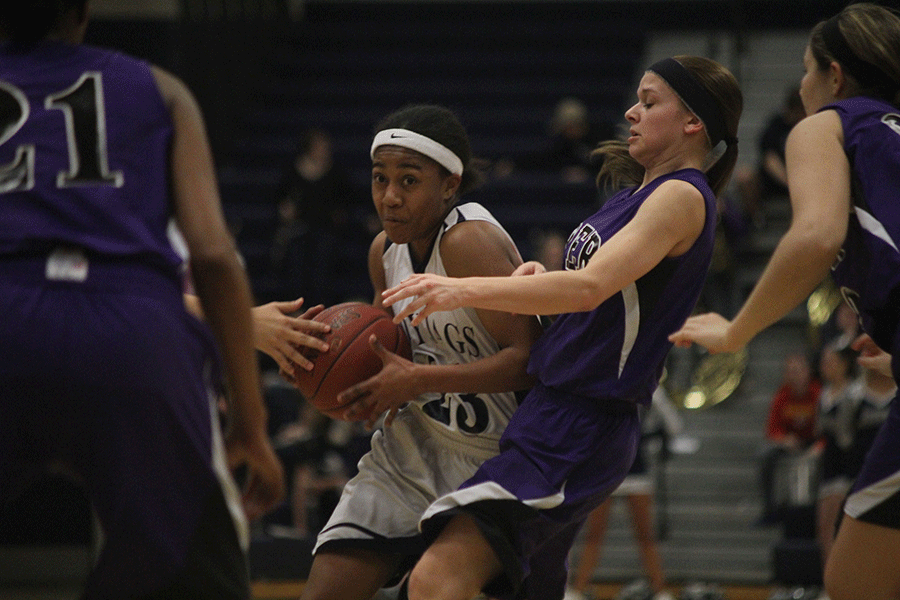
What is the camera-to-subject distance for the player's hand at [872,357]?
3.20 metres

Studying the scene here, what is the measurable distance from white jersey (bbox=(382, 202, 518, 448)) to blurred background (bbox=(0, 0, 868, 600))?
4.54 meters

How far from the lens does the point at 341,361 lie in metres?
3.34

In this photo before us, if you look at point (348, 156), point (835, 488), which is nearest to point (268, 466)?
point (835, 488)

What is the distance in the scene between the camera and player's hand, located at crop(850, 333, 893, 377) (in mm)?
3199

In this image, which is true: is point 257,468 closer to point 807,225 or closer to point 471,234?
point 471,234

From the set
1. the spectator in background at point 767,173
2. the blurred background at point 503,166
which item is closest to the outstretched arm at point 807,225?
the blurred background at point 503,166

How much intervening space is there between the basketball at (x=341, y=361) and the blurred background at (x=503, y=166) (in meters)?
4.78

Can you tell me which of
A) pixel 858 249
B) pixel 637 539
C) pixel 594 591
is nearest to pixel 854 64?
pixel 858 249

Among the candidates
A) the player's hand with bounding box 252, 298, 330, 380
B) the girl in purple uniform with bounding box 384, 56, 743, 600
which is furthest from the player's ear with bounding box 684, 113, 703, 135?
the player's hand with bounding box 252, 298, 330, 380

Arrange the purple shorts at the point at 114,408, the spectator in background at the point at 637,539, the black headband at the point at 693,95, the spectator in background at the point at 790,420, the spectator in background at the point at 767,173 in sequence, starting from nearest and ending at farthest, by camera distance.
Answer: the purple shorts at the point at 114,408 < the black headband at the point at 693,95 < the spectator in background at the point at 637,539 < the spectator in background at the point at 790,420 < the spectator in background at the point at 767,173

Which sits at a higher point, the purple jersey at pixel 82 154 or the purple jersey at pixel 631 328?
the purple jersey at pixel 82 154

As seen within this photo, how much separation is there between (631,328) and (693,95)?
0.68m

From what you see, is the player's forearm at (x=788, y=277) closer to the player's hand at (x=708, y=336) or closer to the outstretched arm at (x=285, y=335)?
the player's hand at (x=708, y=336)

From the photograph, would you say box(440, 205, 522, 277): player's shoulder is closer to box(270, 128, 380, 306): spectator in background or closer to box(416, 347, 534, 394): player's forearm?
box(416, 347, 534, 394): player's forearm
